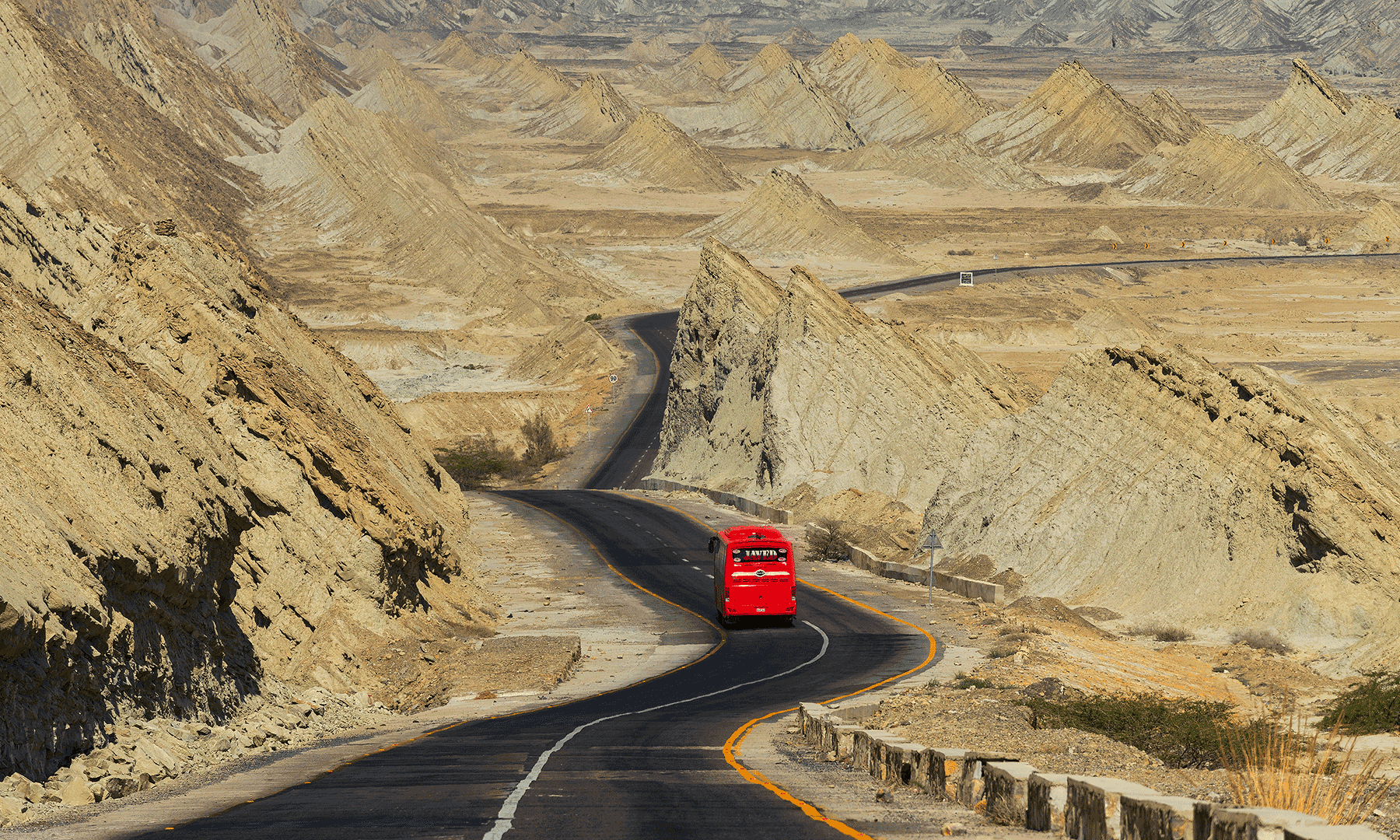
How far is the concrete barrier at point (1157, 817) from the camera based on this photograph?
10867 mm

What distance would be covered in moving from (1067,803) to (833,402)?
174 ft

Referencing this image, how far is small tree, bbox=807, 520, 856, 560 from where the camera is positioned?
178ft

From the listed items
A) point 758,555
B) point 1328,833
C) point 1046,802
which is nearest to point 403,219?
point 758,555

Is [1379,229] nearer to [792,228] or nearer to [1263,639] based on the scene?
[792,228]

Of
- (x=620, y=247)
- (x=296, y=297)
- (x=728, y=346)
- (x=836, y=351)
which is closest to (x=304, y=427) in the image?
(x=836, y=351)

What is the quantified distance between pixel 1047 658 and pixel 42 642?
23.0 meters

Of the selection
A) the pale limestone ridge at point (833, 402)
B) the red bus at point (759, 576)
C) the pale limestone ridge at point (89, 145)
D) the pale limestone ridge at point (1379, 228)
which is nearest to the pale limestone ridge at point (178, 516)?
the red bus at point (759, 576)

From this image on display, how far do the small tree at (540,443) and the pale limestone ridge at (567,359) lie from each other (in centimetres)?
928

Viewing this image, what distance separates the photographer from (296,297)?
413 feet

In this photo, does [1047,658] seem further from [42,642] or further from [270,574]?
[42,642]

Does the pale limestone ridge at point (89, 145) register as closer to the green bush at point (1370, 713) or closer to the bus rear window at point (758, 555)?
the bus rear window at point (758, 555)

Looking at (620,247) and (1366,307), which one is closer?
(1366,307)

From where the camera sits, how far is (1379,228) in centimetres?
15638

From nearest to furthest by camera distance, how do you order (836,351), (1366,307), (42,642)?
1. (42,642)
2. (836,351)
3. (1366,307)
